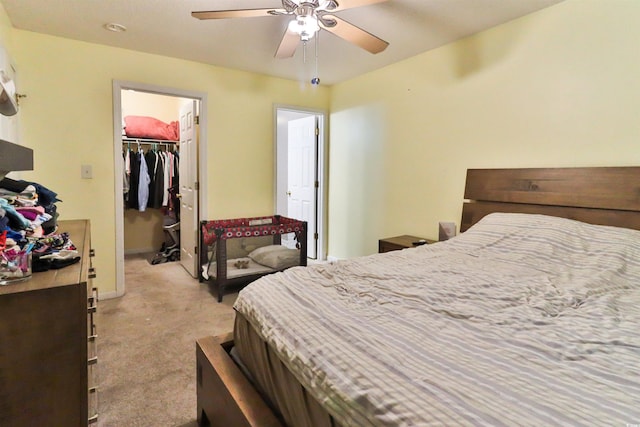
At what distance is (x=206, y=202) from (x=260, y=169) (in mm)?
724

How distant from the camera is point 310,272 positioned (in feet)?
5.10

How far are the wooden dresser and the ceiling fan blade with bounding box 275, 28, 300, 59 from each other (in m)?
1.79

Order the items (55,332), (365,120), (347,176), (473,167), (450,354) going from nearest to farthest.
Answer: (450,354), (55,332), (473,167), (365,120), (347,176)

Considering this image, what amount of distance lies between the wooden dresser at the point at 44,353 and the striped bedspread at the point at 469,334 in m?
0.56

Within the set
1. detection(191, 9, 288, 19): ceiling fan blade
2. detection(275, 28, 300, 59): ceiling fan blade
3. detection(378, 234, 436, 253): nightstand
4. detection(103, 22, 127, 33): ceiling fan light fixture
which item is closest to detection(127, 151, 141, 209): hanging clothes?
detection(103, 22, 127, 33): ceiling fan light fixture

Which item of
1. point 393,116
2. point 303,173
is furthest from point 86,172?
point 393,116

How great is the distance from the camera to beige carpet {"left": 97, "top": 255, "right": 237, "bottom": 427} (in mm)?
1657

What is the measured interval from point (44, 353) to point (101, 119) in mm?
2602

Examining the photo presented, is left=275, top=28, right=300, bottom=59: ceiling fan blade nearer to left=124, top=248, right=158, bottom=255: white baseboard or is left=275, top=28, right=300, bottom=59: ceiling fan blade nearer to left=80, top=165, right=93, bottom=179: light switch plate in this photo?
left=80, top=165, right=93, bottom=179: light switch plate

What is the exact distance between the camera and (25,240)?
1.28 m

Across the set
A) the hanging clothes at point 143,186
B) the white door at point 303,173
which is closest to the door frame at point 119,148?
the hanging clothes at point 143,186

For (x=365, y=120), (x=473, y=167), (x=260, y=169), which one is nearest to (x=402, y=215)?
(x=473, y=167)

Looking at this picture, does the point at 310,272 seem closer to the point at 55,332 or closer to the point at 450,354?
the point at 450,354

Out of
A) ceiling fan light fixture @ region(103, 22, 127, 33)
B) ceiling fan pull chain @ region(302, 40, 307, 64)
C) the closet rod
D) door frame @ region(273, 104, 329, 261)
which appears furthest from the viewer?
the closet rod
